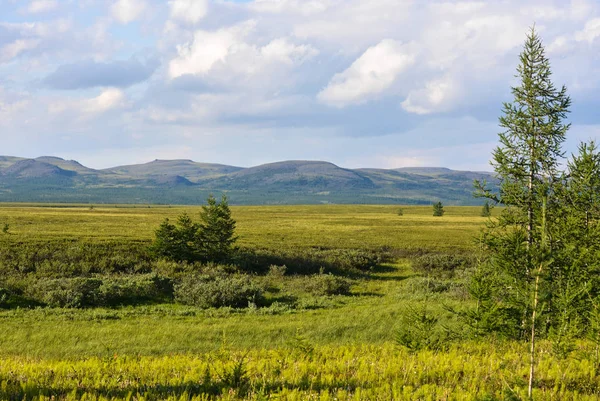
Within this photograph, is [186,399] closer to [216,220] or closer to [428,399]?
[428,399]

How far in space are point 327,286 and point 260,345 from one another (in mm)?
13018

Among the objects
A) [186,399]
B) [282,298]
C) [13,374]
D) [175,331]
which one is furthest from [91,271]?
[186,399]

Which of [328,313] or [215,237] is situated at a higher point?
[215,237]

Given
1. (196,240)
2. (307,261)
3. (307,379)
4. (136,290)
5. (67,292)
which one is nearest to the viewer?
(307,379)

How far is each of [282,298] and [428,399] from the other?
1874cm

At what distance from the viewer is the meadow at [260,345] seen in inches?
236

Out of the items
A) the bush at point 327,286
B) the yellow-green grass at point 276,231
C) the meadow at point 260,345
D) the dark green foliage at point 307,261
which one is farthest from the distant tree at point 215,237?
the yellow-green grass at point 276,231

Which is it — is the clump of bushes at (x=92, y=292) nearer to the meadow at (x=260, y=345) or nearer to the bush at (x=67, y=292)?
the bush at (x=67, y=292)

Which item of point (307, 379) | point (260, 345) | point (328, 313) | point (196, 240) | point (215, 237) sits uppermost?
point (307, 379)

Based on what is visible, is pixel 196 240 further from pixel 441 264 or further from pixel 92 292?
pixel 441 264

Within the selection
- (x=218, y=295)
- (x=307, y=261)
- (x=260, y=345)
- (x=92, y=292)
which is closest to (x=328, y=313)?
(x=218, y=295)

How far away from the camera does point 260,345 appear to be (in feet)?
45.4

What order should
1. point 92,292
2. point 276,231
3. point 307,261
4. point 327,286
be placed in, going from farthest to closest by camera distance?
1. point 276,231
2. point 307,261
3. point 327,286
4. point 92,292

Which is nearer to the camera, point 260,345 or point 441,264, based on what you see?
point 260,345
